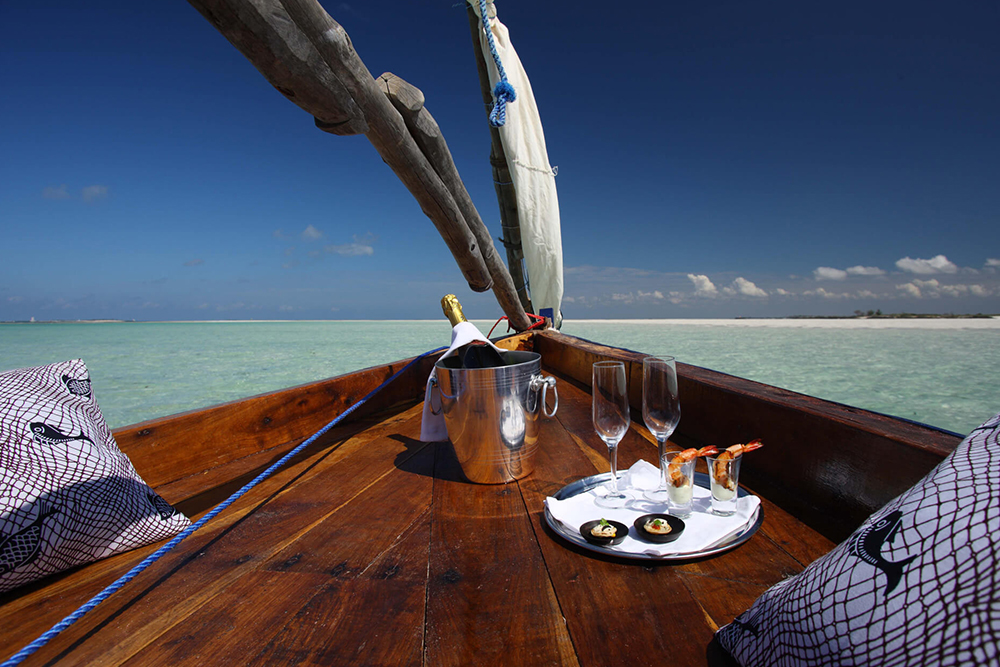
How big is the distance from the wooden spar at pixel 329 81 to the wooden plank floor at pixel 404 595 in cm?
106

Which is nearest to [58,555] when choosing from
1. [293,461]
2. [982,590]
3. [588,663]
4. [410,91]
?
[293,461]

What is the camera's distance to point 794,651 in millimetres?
413

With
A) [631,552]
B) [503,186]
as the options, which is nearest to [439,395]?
[631,552]

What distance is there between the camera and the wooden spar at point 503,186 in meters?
3.54

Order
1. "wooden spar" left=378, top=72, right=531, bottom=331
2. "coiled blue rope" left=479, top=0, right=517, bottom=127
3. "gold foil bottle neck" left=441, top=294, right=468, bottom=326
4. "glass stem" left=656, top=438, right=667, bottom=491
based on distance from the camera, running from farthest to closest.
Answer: "coiled blue rope" left=479, top=0, right=517, bottom=127 → "wooden spar" left=378, top=72, right=531, bottom=331 → "gold foil bottle neck" left=441, top=294, right=468, bottom=326 → "glass stem" left=656, top=438, right=667, bottom=491

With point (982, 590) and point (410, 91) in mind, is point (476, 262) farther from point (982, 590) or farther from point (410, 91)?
point (982, 590)

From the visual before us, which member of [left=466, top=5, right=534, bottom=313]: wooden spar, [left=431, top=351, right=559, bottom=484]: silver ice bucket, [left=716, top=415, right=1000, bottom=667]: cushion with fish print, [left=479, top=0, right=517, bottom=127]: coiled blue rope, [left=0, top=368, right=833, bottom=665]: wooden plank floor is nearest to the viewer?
[left=716, top=415, right=1000, bottom=667]: cushion with fish print

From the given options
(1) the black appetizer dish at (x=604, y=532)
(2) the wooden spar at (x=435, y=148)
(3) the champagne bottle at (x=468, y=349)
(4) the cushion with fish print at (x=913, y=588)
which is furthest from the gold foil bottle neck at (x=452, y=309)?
(4) the cushion with fish print at (x=913, y=588)

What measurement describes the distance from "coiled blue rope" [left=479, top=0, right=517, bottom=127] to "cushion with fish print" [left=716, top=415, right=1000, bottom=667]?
2.96 meters

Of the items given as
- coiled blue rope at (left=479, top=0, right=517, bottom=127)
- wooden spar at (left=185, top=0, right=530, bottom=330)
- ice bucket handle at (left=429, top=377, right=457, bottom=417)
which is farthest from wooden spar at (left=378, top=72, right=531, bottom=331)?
ice bucket handle at (left=429, top=377, right=457, bottom=417)

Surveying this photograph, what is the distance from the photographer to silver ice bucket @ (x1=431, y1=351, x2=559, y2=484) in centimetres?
103

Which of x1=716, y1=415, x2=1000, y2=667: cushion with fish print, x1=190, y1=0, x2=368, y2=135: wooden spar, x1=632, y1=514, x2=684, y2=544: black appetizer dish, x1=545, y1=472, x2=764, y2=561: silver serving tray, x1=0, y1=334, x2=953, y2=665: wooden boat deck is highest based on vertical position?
x1=190, y1=0, x2=368, y2=135: wooden spar

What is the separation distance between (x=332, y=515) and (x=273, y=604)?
0.30 m

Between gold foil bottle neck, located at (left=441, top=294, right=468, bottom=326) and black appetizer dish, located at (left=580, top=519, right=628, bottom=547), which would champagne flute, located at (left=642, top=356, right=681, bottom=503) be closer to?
black appetizer dish, located at (left=580, top=519, right=628, bottom=547)
